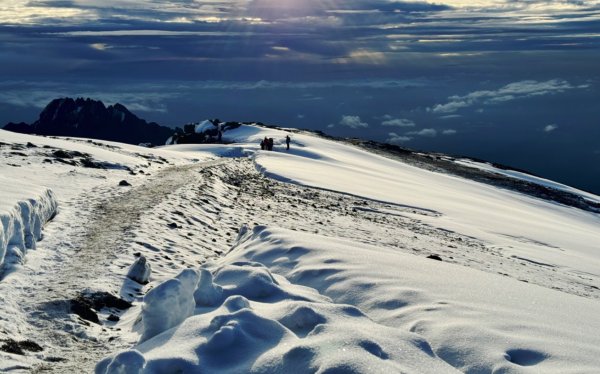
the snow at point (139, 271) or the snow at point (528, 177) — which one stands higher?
the snow at point (139, 271)

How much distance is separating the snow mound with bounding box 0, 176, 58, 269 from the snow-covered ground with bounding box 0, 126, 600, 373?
0.94ft

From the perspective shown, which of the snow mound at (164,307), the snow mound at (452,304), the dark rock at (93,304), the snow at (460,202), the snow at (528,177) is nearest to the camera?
the snow mound at (452,304)

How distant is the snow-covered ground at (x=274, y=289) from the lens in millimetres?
8938

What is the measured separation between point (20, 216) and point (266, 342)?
32.1 feet

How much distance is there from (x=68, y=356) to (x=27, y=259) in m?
5.57

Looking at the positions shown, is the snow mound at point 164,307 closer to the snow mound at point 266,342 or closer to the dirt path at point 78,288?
the snow mound at point 266,342

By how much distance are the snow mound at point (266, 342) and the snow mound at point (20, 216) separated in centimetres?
564

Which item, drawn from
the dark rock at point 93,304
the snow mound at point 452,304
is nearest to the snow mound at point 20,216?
the dark rock at point 93,304

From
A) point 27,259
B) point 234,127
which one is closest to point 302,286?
point 27,259

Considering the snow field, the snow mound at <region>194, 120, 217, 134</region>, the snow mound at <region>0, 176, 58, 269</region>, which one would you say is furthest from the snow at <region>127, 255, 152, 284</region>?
the snow mound at <region>194, 120, 217, 134</region>

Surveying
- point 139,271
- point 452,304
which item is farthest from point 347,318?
point 139,271

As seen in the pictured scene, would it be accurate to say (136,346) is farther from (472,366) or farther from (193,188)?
(193,188)

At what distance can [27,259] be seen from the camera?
15.1 m

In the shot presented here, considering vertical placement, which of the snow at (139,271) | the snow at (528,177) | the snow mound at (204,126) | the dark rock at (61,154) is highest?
the snow at (139,271)
